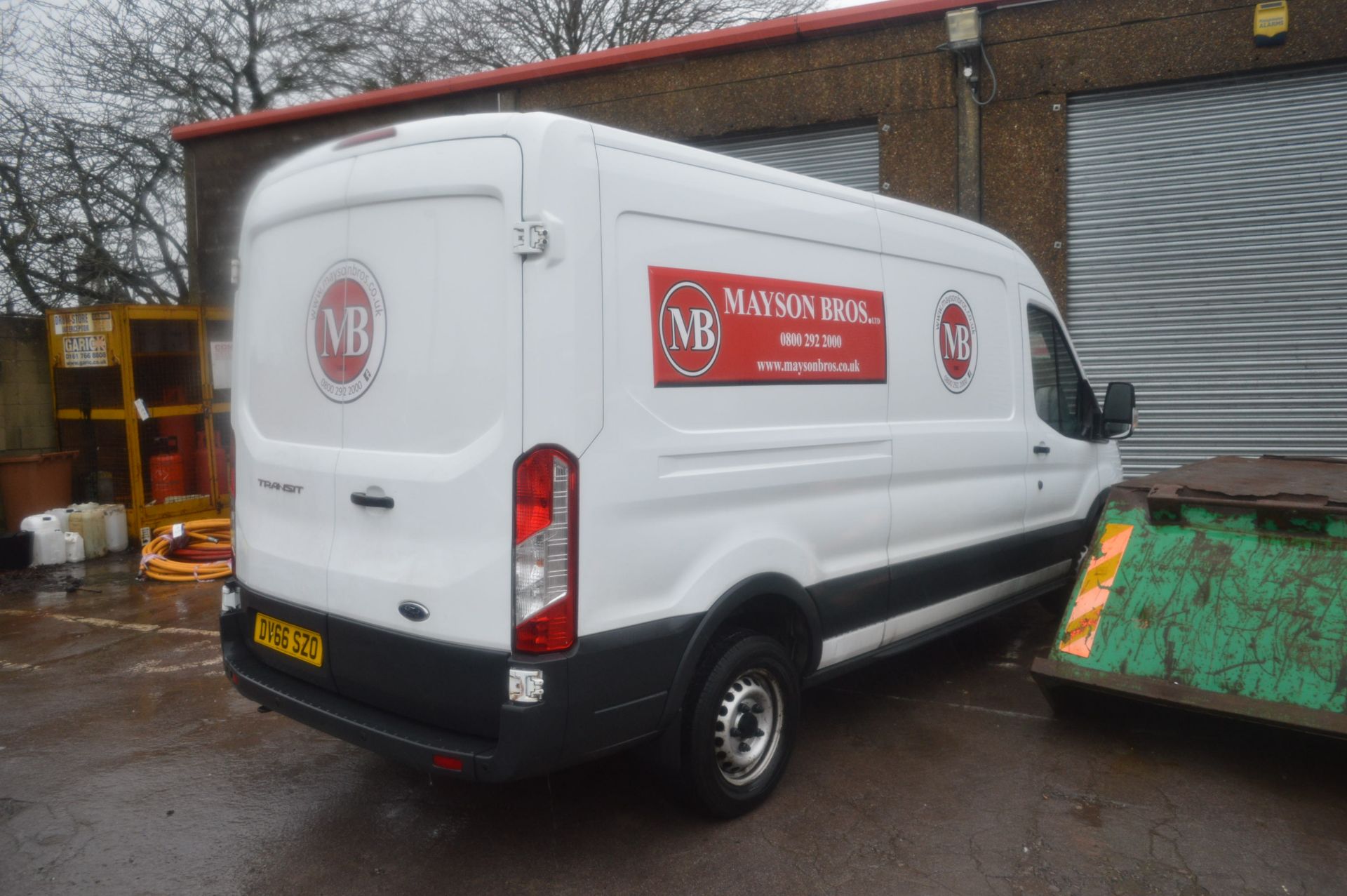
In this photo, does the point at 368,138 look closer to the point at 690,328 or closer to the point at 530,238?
the point at 530,238

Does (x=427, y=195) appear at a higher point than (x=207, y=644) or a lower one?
higher

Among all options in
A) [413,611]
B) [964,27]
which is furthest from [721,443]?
[964,27]

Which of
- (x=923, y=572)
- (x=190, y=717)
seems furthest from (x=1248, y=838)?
(x=190, y=717)

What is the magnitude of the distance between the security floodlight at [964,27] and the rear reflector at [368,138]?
631 centimetres

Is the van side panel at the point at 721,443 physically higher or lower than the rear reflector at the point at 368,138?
lower

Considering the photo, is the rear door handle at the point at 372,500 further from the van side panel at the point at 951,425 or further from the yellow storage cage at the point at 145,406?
the yellow storage cage at the point at 145,406

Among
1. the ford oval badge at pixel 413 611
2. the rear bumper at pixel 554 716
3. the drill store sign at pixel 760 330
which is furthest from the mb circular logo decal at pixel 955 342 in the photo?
the ford oval badge at pixel 413 611

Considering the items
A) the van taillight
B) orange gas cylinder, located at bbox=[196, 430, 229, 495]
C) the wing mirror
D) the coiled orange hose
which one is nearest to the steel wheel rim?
the van taillight

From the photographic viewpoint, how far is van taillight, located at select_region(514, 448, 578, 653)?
288cm

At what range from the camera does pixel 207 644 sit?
6.13m

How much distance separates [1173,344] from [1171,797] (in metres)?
5.48

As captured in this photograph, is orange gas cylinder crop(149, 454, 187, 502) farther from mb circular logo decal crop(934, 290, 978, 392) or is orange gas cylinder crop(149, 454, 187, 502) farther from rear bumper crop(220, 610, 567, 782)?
mb circular logo decal crop(934, 290, 978, 392)

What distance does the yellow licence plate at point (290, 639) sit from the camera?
3.40 metres

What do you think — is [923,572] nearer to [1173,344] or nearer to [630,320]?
[630,320]
